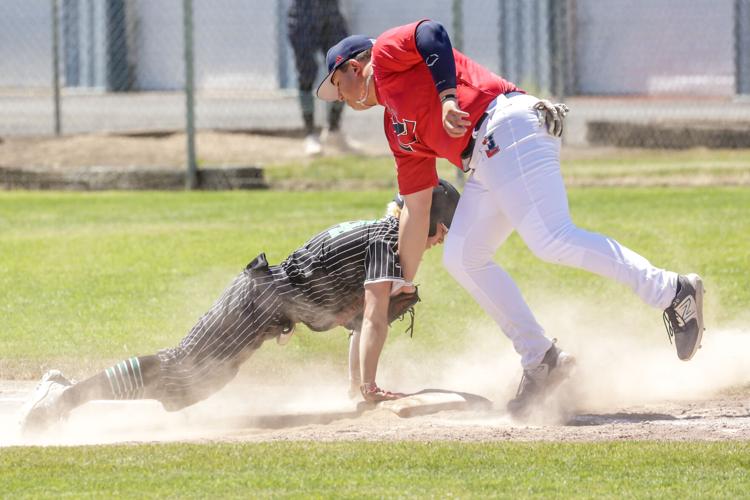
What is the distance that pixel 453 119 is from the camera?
6000 millimetres

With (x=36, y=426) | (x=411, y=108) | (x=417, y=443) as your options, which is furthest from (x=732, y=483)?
(x=36, y=426)

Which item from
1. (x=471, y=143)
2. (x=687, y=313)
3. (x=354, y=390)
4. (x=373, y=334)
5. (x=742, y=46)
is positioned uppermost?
(x=471, y=143)

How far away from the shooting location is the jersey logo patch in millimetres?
6367

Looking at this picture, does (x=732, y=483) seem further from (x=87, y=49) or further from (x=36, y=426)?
(x=87, y=49)

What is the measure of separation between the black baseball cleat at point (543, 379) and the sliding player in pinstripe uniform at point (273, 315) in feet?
2.03

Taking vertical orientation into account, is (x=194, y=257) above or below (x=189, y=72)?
below

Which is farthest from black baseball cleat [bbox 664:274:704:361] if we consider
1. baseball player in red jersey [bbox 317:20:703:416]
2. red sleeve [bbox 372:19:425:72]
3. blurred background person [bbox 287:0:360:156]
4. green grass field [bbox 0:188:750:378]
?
blurred background person [bbox 287:0:360:156]

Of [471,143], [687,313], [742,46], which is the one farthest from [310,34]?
[687,313]

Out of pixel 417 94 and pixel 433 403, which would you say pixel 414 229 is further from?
pixel 433 403

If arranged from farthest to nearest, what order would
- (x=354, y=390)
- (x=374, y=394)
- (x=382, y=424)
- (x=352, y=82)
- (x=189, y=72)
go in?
(x=189, y=72) → (x=354, y=390) → (x=374, y=394) → (x=352, y=82) → (x=382, y=424)

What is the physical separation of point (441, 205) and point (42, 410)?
6.96ft

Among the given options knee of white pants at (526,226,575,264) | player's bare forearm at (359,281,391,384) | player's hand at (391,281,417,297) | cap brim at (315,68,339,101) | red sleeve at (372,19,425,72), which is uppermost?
red sleeve at (372,19,425,72)

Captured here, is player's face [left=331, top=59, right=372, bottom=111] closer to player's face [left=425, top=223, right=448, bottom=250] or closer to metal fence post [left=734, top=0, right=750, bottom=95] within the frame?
player's face [left=425, top=223, right=448, bottom=250]

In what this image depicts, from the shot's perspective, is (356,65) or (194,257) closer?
(356,65)
